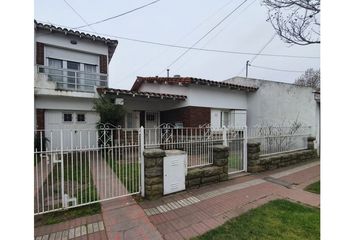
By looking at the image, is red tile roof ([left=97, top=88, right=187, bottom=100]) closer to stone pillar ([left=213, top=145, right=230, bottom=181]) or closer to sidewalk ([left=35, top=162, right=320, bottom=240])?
stone pillar ([left=213, top=145, right=230, bottom=181])

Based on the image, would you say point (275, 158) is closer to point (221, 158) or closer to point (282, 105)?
point (221, 158)

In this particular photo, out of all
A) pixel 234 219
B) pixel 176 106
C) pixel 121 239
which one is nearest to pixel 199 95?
pixel 176 106

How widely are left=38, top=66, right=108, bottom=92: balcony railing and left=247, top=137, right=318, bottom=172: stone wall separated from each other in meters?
10.1

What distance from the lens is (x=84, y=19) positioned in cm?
1082

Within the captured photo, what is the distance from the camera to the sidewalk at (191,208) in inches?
141

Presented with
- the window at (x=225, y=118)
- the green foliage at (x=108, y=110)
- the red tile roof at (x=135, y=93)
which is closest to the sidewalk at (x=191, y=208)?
the red tile roof at (x=135, y=93)

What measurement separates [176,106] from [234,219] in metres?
8.87

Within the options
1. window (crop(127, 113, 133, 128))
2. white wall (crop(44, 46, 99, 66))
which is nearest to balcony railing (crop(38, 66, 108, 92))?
white wall (crop(44, 46, 99, 66))

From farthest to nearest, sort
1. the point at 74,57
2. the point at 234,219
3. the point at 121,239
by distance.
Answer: the point at 74,57 → the point at 234,219 → the point at 121,239

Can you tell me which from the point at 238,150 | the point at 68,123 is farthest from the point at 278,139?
the point at 68,123

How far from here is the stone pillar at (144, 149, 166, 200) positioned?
16.1 ft

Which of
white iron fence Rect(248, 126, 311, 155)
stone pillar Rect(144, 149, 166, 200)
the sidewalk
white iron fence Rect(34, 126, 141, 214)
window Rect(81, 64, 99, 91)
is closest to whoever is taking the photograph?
the sidewalk
